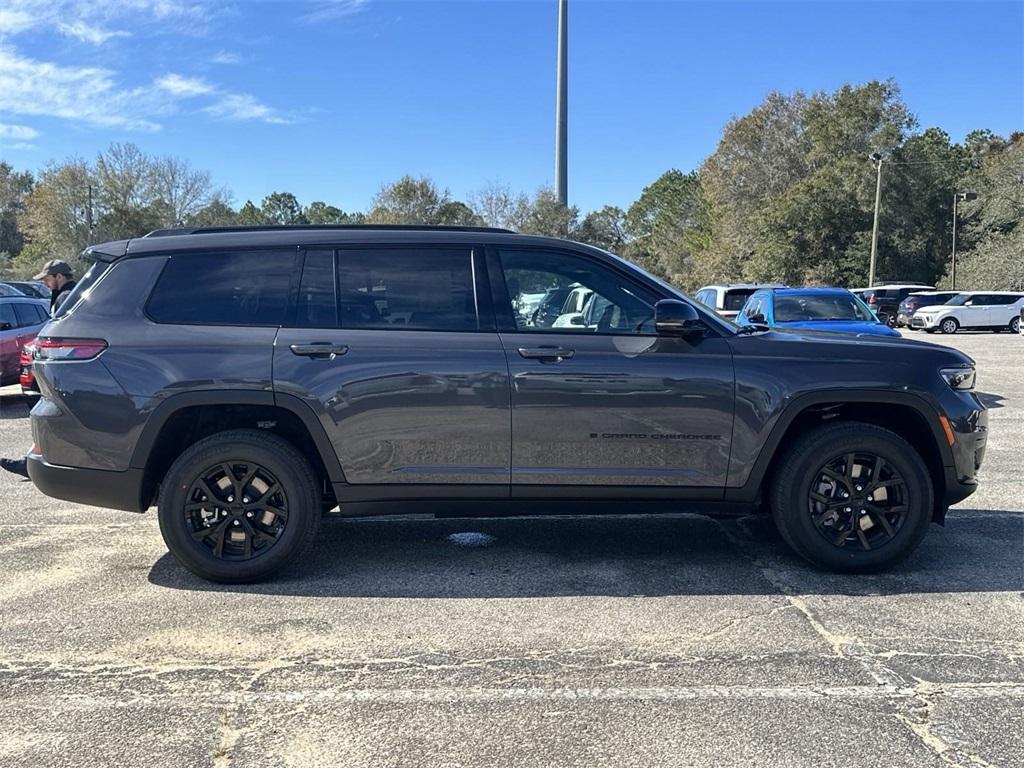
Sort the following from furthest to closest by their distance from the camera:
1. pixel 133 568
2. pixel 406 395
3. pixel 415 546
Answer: pixel 415 546 < pixel 133 568 < pixel 406 395

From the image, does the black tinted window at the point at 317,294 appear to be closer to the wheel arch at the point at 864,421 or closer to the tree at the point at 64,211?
the wheel arch at the point at 864,421

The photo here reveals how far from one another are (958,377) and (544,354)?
231 cm

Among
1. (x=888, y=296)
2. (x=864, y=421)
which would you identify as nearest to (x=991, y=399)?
(x=864, y=421)

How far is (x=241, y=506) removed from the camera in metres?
4.33

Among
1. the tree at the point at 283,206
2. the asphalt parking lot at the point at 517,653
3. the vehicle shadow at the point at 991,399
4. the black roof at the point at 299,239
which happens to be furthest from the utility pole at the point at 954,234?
the tree at the point at 283,206

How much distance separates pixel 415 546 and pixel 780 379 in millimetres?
2434

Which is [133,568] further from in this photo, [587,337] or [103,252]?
[587,337]

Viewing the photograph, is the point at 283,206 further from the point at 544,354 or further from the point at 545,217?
the point at 544,354

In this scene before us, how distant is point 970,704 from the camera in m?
3.15

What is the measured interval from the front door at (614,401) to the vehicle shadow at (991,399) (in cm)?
828

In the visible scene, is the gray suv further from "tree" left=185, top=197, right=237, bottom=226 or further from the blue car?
"tree" left=185, top=197, right=237, bottom=226

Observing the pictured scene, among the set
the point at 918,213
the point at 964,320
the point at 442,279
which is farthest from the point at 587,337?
the point at 918,213

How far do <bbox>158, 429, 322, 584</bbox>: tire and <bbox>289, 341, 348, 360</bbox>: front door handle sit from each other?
1.67 feet

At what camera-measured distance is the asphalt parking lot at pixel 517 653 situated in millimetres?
2898
